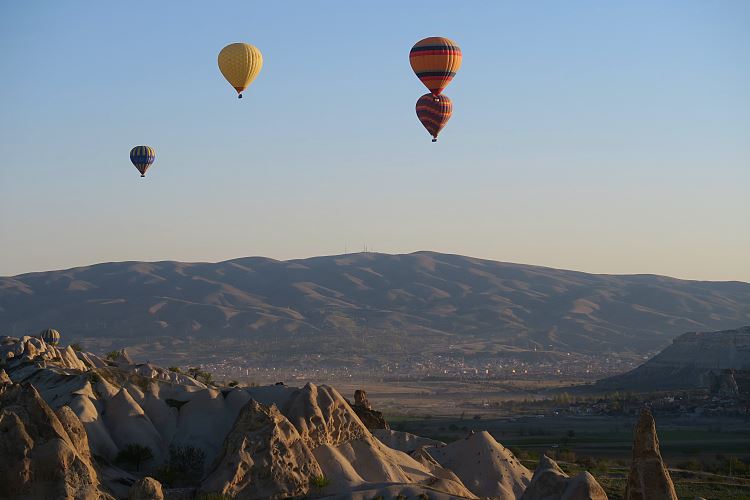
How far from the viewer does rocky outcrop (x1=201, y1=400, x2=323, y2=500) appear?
3806cm

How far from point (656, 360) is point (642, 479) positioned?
135 m

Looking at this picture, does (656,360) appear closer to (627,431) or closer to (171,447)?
(627,431)

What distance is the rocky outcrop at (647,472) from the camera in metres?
32.2

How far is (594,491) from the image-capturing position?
33.6 meters

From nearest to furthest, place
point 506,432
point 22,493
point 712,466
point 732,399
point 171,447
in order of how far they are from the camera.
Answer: point 22,493, point 171,447, point 712,466, point 506,432, point 732,399

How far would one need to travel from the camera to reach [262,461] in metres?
38.7

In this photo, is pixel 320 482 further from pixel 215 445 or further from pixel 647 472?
pixel 647 472

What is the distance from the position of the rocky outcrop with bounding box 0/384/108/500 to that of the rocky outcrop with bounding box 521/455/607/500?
1150 cm

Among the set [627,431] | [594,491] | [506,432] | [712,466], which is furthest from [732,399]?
[594,491]

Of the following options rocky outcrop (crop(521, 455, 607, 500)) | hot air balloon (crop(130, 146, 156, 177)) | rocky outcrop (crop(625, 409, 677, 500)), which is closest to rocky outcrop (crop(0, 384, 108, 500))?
rocky outcrop (crop(521, 455, 607, 500))

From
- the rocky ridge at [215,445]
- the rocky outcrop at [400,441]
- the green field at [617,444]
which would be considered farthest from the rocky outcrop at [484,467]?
the green field at [617,444]

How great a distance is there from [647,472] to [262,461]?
11.6 m

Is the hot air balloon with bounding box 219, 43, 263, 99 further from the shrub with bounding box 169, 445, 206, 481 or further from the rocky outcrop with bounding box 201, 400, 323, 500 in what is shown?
the rocky outcrop with bounding box 201, 400, 323, 500

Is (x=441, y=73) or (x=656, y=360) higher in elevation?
(x=441, y=73)
